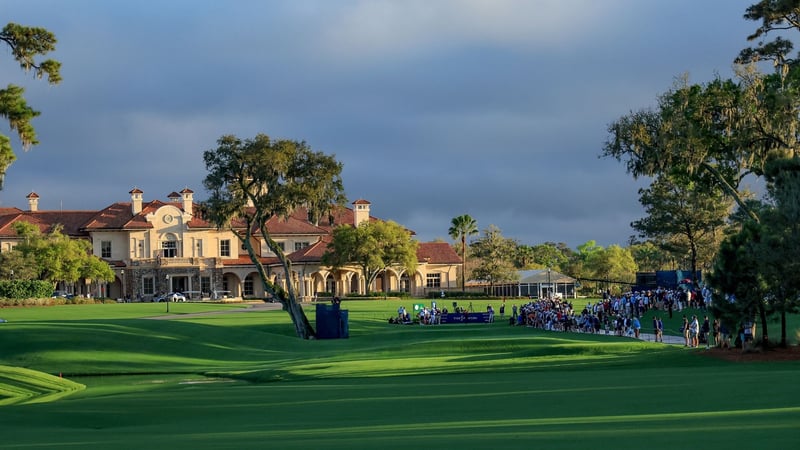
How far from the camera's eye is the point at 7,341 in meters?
39.0

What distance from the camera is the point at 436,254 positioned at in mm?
116750

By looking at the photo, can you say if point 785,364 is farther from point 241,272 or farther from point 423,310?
point 241,272

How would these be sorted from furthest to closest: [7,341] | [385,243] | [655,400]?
1. [385,243]
2. [7,341]
3. [655,400]

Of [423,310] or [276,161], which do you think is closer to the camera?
[276,161]

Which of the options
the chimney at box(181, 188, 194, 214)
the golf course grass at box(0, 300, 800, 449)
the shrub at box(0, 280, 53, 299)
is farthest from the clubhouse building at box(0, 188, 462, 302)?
the golf course grass at box(0, 300, 800, 449)

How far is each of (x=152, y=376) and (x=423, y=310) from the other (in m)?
33.9

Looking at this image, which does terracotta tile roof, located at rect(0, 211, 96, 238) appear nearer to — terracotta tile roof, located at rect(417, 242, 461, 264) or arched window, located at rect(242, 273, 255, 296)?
arched window, located at rect(242, 273, 255, 296)

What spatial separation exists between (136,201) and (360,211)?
25.0 m

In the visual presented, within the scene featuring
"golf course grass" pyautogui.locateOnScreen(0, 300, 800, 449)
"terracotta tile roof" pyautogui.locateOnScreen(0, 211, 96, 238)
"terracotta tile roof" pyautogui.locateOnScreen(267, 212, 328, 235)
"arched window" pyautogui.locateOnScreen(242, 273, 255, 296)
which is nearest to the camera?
"golf course grass" pyautogui.locateOnScreen(0, 300, 800, 449)

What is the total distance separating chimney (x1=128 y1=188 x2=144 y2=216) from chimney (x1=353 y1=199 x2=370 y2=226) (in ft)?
78.4

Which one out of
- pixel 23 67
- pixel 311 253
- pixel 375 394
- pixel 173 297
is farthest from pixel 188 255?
pixel 375 394

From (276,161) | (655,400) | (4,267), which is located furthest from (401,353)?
(4,267)

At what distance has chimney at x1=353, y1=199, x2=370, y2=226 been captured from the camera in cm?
11506

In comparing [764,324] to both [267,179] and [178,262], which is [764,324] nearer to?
[267,179]
